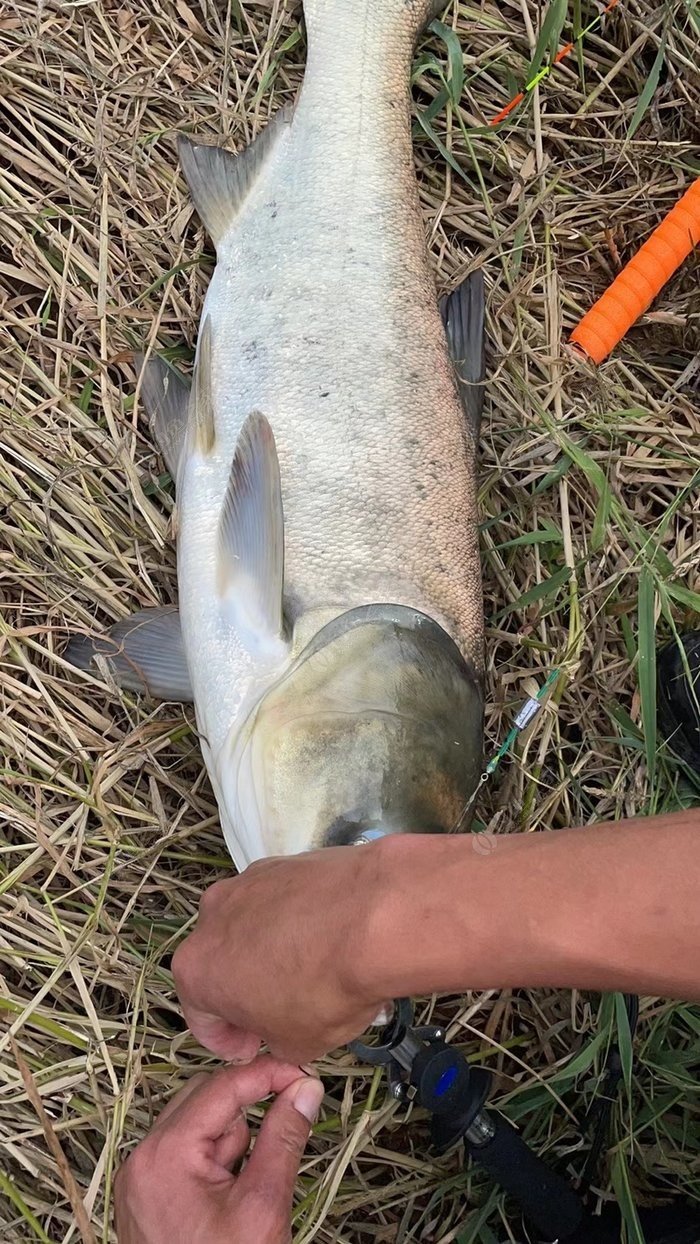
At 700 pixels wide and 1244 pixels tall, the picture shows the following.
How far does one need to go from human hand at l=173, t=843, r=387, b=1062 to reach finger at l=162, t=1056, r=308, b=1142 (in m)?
0.07

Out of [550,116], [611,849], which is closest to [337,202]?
[550,116]

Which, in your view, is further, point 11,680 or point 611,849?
point 11,680

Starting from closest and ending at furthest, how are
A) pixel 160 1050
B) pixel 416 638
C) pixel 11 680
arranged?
pixel 416 638 < pixel 160 1050 < pixel 11 680

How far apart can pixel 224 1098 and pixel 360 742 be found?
63 cm

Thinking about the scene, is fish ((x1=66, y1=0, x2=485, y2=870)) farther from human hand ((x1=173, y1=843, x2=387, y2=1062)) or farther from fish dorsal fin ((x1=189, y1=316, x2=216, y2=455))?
human hand ((x1=173, y1=843, x2=387, y2=1062))

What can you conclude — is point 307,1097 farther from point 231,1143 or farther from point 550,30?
point 550,30

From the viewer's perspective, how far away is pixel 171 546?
7.75 ft

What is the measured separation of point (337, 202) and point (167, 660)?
3.85ft

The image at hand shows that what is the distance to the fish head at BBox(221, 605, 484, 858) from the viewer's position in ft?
5.52

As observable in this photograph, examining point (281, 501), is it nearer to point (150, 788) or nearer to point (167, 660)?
point (167, 660)

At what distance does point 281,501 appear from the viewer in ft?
6.41

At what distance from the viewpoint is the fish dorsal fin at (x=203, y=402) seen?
2.14 meters

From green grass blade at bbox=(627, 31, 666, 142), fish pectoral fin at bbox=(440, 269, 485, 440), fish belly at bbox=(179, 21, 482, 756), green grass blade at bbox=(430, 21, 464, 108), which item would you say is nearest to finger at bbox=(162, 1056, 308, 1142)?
fish belly at bbox=(179, 21, 482, 756)

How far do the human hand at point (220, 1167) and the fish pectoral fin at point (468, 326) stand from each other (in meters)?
1.59
